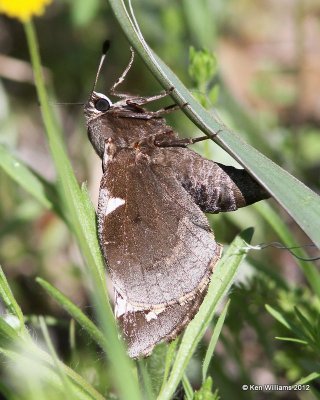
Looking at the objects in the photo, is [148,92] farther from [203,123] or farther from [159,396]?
[159,396]

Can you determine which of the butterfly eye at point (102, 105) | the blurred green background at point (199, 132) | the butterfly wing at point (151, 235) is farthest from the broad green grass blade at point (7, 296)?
the butterfly eye at point (102, 105)

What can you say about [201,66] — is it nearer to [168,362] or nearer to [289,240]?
[289,240]

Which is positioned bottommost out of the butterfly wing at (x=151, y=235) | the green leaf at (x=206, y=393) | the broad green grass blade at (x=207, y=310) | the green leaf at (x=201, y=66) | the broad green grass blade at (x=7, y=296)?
the green leaf at (x=206, y=393)

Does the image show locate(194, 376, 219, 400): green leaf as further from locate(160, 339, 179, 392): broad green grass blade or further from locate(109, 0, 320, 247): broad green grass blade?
locate(109, 0, 320, 247): broad green grass blade

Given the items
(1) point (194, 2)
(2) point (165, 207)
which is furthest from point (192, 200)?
(1) point (194, 2)

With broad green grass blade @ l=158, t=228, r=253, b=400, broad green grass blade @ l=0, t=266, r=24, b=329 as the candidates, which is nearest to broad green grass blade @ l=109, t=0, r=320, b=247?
broad green grass blade @ l=158, t=228, r=253, b=400

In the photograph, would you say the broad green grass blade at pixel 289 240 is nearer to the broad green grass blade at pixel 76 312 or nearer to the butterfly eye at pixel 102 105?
the butterfly eye at pixel 102 105

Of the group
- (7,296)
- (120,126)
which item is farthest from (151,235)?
(7,296)

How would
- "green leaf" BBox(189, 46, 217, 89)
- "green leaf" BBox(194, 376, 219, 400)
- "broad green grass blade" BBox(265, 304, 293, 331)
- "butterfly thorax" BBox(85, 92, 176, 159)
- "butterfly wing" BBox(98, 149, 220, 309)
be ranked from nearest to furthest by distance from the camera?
"green leaf" BBox(194, 376, 219, 400) → "broad green grass blade" BBox(265, 304, 293, 331) → "butterfly wing" BBox(98, 149, 220, 309) → "butterfly thorax" BBox(85, 92, 176, 159) → "green leaf" BBox(189, 46, 217, 89)
